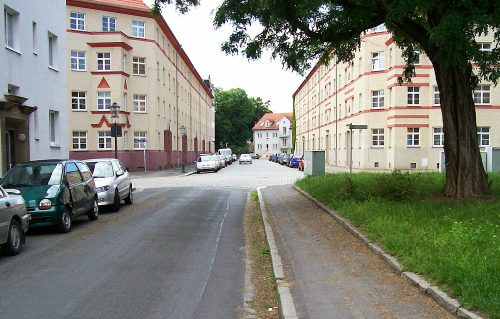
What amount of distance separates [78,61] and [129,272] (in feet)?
123

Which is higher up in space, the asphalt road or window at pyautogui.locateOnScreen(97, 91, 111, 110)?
window at pyautogui.locateOnScreen(97, 91, 111, 110)

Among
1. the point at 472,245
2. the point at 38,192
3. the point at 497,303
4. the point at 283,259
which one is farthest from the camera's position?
the point at 38,192

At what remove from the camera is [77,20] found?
42031 mm

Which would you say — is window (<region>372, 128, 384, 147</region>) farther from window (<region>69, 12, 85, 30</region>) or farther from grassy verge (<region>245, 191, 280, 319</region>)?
grassy verge (<region>245, 191, 280, 319</region>)

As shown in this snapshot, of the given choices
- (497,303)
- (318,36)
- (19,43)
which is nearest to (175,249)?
(497,303)

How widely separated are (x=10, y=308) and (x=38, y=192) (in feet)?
19.3

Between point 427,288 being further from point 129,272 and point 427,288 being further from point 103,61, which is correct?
point 103,61

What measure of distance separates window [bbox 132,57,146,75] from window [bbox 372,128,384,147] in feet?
67.8

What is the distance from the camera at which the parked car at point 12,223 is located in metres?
8.46

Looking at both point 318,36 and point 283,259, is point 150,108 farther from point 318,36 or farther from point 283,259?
point 283,259

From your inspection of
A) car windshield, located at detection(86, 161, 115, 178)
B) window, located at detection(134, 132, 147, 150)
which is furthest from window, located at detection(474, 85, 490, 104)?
car windshield, located at detection(86, 161, 115, 178)

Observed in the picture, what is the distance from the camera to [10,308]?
5672 millimetres

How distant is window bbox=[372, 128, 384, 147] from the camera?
4478cm

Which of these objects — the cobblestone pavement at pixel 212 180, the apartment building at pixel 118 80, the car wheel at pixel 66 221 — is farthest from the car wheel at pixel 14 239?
the apartment building at pixel 118 80
